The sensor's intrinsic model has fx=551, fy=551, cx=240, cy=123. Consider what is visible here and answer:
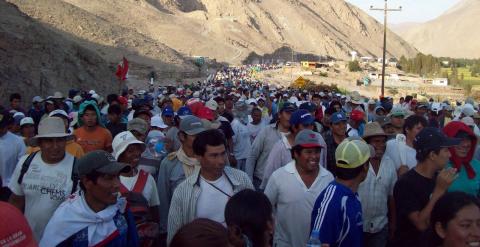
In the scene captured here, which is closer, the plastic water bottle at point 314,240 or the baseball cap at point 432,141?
the plastic water bottle at point 314,240

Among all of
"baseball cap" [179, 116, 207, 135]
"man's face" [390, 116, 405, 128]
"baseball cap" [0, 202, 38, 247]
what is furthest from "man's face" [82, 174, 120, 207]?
"man's face" [390, 116, 405, 128]

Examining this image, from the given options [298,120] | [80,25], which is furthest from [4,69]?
[80,25]

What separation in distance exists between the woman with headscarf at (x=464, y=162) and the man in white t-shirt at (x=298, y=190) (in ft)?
3.29

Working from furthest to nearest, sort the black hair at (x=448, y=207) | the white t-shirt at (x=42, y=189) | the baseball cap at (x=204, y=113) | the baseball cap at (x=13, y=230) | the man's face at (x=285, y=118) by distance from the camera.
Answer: the baseball cap at (x=204, y=113)
the man's face at (x=285, y=118)
the white t-shirt at (x=42, y=189)
the black hair at (x=448, y=207)
the baseball cap at (x=13, y=230)

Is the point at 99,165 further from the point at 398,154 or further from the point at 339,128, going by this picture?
the point at 339,128

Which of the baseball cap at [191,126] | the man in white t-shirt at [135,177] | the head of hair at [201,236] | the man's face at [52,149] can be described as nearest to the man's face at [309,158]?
the baseball cap at [191,126]

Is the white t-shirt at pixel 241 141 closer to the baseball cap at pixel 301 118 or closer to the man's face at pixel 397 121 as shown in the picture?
the man's face at pixel 397 121

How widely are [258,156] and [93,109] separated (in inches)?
79.7

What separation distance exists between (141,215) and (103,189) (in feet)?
2.84

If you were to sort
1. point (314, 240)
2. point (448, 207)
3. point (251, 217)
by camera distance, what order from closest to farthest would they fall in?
1. point (251, 217)
2. point (448, 207)
3. point (314, 240)

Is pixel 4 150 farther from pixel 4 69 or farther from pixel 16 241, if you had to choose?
pixel 4 69

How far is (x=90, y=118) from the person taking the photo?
6.38 m

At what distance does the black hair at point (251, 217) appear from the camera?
9.29 ft

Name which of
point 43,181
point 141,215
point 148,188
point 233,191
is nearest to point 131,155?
point 148,188
